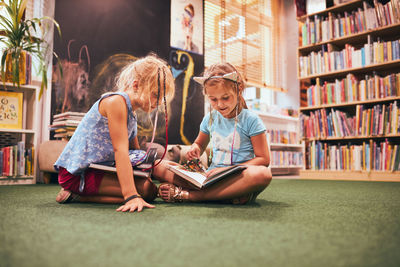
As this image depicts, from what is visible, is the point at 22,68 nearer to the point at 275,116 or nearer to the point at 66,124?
the point at 66,124

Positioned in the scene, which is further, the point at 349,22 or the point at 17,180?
the point at 349,22

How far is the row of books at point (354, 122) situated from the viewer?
282 cm

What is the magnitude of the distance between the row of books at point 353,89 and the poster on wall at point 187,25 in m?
1.55

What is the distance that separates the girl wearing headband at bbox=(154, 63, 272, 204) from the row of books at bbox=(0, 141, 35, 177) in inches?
61.2

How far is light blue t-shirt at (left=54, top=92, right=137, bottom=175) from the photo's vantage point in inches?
45.7

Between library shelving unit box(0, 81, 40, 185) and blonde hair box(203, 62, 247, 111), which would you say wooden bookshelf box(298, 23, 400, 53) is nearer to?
blonde hair box(203, 62, 247, 111)

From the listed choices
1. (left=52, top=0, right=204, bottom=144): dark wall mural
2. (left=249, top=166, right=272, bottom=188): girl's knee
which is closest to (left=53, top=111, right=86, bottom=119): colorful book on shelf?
(left=52, top=0, right=204, bottom=144): dark wall mural

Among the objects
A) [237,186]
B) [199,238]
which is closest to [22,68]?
[237,186]

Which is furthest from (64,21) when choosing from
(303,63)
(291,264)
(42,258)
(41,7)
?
(291,264)

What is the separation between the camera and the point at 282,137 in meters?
4.50

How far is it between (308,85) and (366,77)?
649 mm

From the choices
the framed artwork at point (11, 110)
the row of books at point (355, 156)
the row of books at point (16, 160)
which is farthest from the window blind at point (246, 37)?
the row of books at point (16, 160)

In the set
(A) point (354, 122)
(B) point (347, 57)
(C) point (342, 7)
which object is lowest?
(A) point (354, 122)

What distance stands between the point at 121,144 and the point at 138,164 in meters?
0.19
